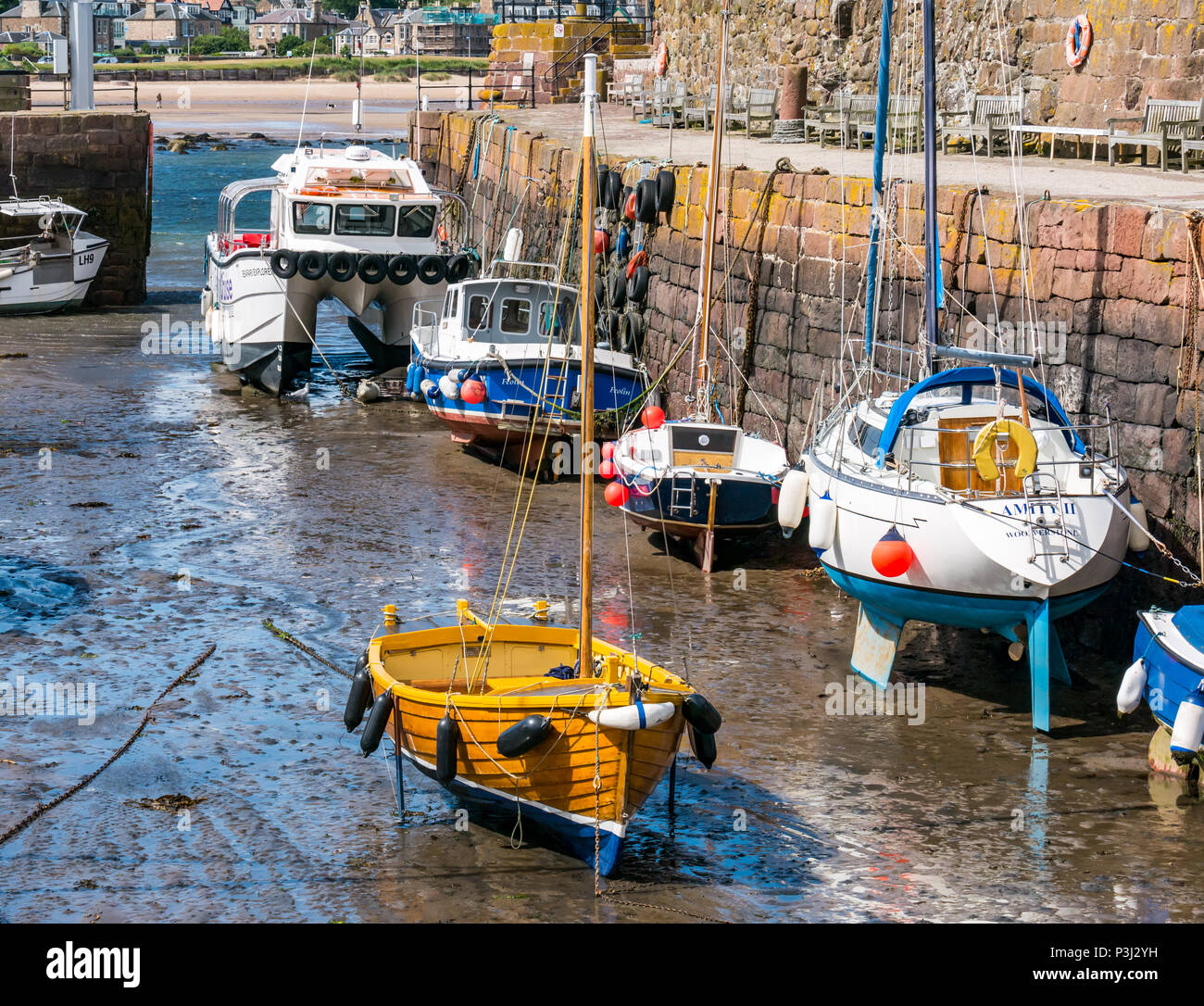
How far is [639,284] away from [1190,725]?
436 inches

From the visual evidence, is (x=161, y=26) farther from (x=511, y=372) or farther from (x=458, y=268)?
(x=511, y=372)

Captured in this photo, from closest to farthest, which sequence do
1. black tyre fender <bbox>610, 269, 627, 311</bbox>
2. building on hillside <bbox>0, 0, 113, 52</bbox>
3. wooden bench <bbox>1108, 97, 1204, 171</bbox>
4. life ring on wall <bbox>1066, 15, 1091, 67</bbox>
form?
wooden bench <bbox>1108, 97, 1204, 171</bbox> → life ring on wall <bbox>1066, 15, 1091, 67</bbox> → black tyre fender <bbox>610, 269, 627, 311</bbox> → building on hillside <bbox>0, 0, 113, 52</bbox>

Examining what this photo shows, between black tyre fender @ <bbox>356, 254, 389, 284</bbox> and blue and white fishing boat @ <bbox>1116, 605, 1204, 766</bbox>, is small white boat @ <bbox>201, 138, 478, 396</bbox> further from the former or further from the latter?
blue and white fishing boat @ <bbox>1116, 605, 1204, 766</bbox>

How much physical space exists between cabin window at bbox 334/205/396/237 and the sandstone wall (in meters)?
6.85

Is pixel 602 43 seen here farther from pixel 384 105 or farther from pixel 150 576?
pixel 384 105

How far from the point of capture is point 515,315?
60.1 ft

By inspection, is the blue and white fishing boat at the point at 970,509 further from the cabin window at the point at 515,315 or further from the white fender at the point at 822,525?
the cabin window at the point at 515,315

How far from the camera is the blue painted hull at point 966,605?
10234mm

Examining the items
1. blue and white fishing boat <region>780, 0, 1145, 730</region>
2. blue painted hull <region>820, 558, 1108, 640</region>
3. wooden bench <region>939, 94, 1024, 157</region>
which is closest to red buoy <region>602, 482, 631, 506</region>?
blue and white fishing boat <region>780, 0, 1145, 730</region>

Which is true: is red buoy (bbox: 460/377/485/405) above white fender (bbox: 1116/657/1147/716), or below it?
above

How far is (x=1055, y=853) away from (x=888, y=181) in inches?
283

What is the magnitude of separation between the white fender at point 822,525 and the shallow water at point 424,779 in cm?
93

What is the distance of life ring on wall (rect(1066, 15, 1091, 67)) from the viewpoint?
60.8 feet

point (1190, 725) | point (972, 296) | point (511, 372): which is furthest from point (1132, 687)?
point (511, 372)
